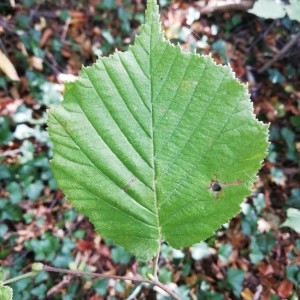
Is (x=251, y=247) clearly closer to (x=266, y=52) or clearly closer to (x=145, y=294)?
(x=145, y=294)

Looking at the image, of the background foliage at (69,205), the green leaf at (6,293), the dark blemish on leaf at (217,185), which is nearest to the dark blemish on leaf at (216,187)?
the dark blemish on leaf at (217,185)

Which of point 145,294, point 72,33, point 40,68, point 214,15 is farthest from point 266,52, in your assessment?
point 145,294

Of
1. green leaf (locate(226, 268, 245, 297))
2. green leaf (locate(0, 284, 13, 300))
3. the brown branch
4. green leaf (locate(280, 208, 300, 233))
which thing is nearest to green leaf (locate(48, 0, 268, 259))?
green leaf (locate(0, 284, 13, 300))

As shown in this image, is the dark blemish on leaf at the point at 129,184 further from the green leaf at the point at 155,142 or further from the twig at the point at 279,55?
the twig at the point at 279,55

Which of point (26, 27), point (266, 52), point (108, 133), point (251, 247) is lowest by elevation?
point (108, 133)

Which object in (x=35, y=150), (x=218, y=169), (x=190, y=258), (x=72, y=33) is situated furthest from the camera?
(x=72, y=33)

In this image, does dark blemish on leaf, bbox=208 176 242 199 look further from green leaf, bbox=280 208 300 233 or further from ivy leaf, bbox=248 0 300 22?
ivy leaf, bbox=248 0 300 22
